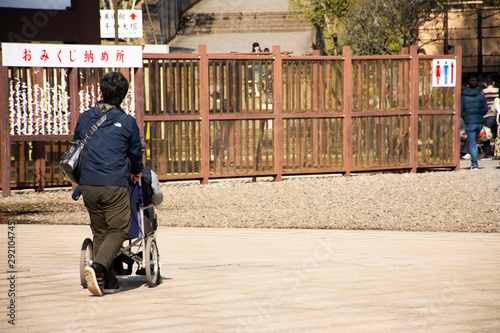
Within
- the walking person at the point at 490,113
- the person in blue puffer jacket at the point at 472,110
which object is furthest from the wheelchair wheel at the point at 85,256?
the walking person at the point at 490,113

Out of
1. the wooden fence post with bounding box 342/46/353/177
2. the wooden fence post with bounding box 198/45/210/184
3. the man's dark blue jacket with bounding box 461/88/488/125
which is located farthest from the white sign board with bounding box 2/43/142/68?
the man's dark blue jacket with bounding box 461/88/488/125

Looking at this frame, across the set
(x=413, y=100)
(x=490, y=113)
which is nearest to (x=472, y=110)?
(x=413, y=100)

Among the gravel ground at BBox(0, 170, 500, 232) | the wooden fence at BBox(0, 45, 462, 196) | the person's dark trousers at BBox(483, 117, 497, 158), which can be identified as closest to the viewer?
the gravel ground at BBox(0, 170, 500, 232)

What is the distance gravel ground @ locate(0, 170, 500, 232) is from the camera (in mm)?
9820

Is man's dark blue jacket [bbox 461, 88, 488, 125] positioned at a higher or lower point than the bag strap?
higher

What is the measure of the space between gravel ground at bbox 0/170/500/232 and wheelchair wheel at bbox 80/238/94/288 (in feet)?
12.7

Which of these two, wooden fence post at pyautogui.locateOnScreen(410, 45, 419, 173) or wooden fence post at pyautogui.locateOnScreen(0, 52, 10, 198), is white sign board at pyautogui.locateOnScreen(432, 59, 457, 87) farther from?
wooden fence post at pyautogui.locateOnScreen(0, 52, 10, 198)

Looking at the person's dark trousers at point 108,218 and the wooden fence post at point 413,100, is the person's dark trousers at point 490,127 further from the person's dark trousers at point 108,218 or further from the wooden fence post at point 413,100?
the person's dark trousers at point 108,218

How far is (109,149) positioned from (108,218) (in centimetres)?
54

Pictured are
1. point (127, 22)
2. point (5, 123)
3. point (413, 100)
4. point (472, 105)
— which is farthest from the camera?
point (127, 22)

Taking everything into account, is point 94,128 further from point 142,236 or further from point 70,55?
point 70,55

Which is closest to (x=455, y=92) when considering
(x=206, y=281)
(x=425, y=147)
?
(x=425, y=147)

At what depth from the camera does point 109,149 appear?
231 inches

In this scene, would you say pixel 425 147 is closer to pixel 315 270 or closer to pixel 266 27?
pixel 315 270
